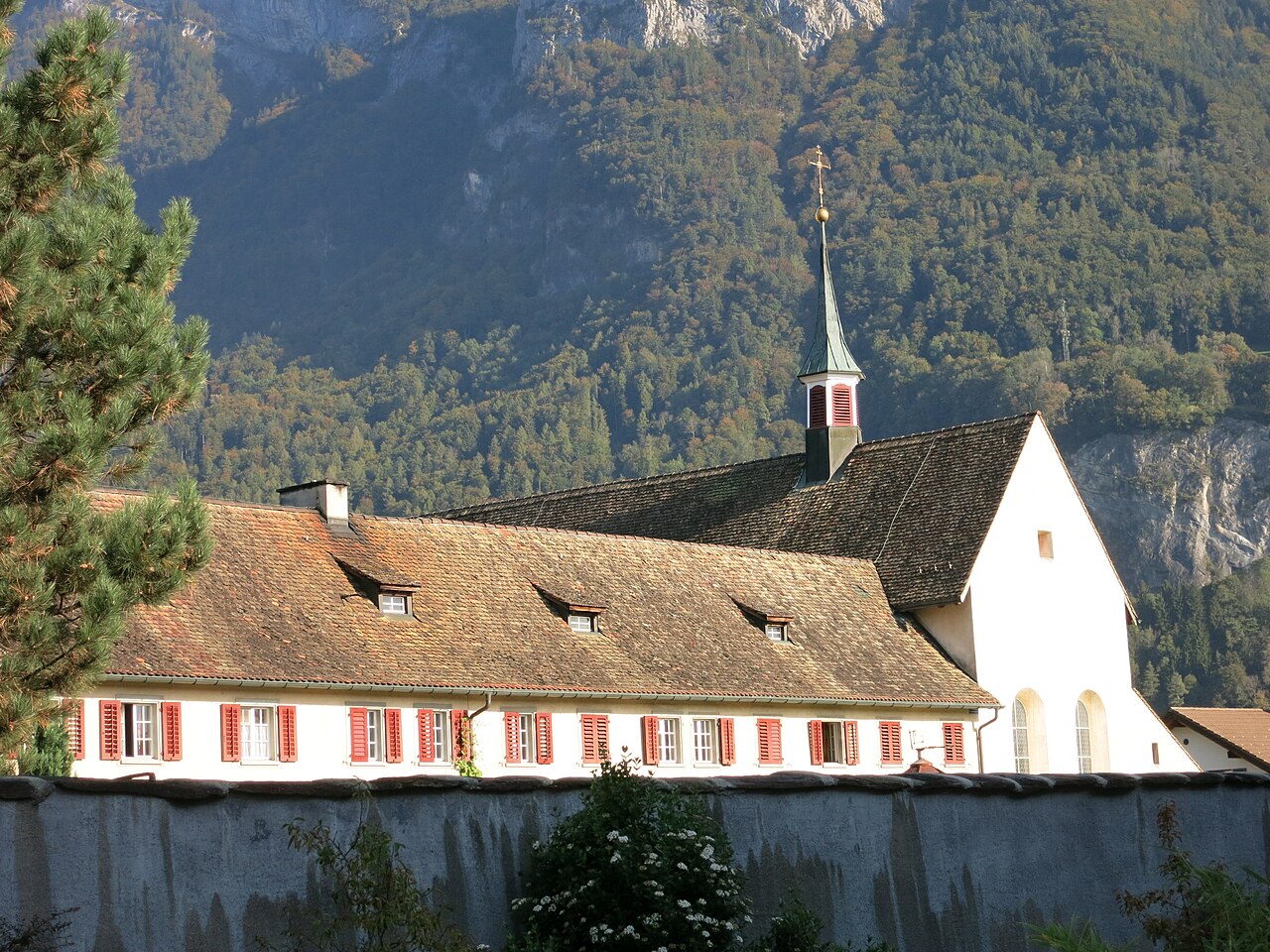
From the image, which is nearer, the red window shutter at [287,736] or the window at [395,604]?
the red window shutter at [287,736]

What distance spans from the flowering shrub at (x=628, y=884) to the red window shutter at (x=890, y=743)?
1354 inches

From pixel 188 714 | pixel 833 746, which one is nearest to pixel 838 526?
pixel 833 746

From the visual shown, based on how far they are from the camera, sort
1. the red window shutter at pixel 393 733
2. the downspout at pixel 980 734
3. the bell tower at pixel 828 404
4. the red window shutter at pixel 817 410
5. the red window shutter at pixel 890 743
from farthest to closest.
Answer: the red window shutter at pixel 817 410, the bell tower at pixel 828 404, the downspout at pixel 980 734, the red window shutter at pixel 890 743, the red window shutter at pixel 393 733

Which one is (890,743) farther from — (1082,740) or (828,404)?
(828,404)

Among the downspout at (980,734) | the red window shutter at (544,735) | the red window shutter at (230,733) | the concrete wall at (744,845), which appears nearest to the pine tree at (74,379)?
the concrete wall at (744,845)

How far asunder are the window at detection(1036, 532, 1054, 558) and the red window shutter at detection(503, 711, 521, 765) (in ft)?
63.8

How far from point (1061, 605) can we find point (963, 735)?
21.1 ft

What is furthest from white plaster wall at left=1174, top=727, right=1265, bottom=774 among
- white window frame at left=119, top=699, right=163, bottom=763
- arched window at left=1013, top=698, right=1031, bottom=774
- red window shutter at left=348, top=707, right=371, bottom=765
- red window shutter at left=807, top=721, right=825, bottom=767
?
white window frame at left=119, top=699, right=163, bottom=763

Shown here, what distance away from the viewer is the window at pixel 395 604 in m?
41.4

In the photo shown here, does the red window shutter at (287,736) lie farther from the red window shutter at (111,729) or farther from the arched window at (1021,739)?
the arched window at (1021,739)

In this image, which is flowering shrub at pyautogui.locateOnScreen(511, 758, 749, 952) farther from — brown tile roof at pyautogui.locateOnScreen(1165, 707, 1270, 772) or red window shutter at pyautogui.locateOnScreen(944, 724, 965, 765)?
brown tile roof at pyautogui.locateOnScreen(1165, 707, 1270, 772)

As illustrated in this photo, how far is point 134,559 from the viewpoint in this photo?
948 inches

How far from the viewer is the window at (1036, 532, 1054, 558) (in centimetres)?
5638

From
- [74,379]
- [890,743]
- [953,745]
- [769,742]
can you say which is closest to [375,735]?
[769,742]
